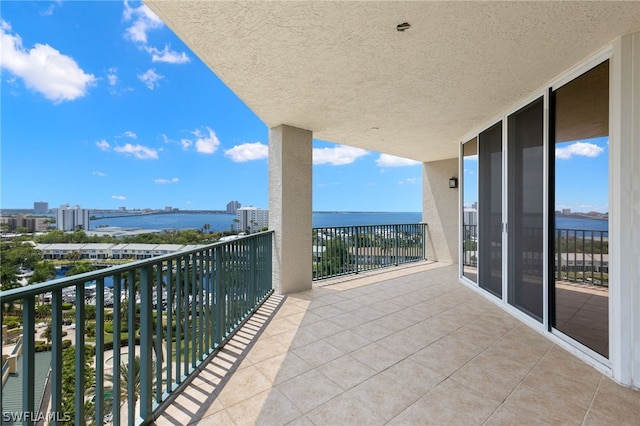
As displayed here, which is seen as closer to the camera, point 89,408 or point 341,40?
point 89,408

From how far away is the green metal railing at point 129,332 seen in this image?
1102mm

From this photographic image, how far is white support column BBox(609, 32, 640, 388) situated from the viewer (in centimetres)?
203

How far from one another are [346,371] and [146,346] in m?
1.46

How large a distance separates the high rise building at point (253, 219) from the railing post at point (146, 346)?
250cm

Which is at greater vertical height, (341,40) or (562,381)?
(341,40)

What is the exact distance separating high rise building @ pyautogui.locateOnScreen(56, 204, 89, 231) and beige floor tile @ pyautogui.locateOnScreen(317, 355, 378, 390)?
4.90m

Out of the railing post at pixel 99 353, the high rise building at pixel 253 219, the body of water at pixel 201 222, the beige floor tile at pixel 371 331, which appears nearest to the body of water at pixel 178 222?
the body of water at pixel 201 222

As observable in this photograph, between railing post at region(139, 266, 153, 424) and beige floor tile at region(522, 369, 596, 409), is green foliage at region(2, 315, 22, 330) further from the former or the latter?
beige floor tile at region(522, 369, 596, 409)

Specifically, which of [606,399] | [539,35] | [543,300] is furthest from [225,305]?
[539,35]

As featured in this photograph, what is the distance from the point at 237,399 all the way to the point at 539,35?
11.5 ft

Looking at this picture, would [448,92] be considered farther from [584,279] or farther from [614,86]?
[584,279]

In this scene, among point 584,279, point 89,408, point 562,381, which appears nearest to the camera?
point 89,408

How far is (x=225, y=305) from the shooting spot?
274 cm

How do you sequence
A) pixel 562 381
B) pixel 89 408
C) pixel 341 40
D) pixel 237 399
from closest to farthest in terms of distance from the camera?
pixel 89 408
pixel 237 399
pixel 562 381
pixel 341 40
